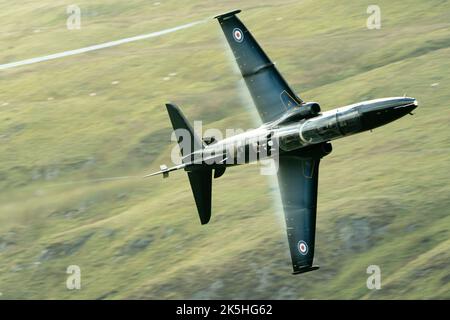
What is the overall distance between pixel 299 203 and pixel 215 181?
60546 millimetres

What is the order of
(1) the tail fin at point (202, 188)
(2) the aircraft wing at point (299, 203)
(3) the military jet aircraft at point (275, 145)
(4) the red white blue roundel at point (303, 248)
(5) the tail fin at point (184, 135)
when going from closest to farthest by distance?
(3) the military jet aircraft at point (275, 145) < (4) the red white blue roundel at point (303, 248) < (2) the aircraft wing at point (299, 203) < (5) the tail fin at point (184, 135) < (1) the tail fin at point (202, 188)

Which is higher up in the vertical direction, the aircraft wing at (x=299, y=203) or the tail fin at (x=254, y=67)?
the tail fin at (x=254, y=67)

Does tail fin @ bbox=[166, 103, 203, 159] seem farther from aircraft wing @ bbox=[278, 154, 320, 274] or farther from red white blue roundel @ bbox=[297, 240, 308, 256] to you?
red white blue roundel @ bbox=[297, 240, 308, 256]

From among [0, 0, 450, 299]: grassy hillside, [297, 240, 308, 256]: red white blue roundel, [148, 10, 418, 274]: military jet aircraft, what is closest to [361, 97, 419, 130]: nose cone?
[148, 10, 418, 274]: military jet aircraft

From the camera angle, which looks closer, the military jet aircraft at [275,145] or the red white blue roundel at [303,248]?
the military jet aircraft at [275,145]

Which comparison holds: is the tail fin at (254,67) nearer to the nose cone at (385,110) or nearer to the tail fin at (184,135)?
the tail fin at (184,135)

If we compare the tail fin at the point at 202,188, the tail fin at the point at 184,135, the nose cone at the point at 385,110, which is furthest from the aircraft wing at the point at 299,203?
the nose cone at the point at 385,110

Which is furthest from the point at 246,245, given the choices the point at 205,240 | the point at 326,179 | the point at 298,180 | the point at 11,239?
the point at 298,180

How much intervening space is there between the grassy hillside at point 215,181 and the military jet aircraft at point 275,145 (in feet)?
81.8

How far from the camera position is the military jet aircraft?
216 feet

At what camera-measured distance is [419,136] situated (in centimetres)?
13138

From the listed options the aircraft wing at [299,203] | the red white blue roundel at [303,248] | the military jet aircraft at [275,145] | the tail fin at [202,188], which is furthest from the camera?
the tail fin at [202,188]

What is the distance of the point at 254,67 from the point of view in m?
71.2

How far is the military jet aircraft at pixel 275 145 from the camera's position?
65.7 meters
